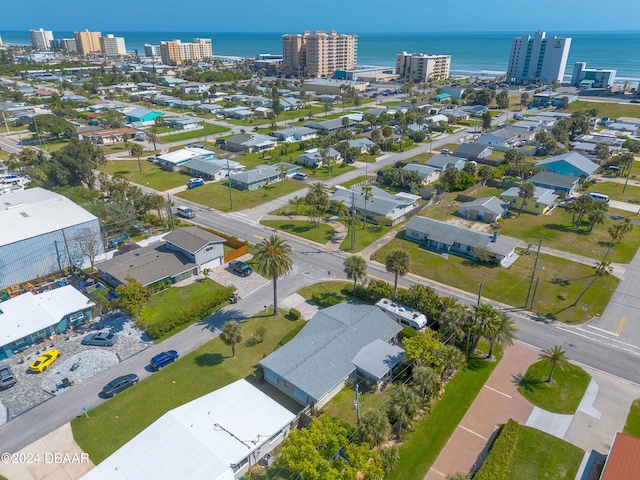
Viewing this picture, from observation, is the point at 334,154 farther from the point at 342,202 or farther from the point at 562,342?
the point at 562,342

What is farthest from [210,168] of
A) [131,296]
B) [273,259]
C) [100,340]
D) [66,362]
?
[66,362]

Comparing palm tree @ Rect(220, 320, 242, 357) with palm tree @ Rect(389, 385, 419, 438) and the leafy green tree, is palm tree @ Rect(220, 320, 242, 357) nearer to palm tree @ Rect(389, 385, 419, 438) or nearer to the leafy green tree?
the leafy green tree

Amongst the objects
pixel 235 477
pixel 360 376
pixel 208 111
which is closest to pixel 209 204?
pixel 360 376

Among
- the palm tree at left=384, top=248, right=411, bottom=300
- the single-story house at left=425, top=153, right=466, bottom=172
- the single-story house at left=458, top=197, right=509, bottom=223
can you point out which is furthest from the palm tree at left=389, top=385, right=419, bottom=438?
the single-story house at left=425, top=153, right=466, bottom=172

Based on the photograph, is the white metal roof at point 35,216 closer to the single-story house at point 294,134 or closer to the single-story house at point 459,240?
the single-story house at point 459,240

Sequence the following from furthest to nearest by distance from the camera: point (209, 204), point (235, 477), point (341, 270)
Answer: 1. point (209, 204)
2. point (341, 270)
3. point (235, 477)

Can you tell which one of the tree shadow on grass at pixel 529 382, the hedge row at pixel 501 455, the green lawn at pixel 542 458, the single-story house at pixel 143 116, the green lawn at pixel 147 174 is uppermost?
the single-story house at pixel 143 116

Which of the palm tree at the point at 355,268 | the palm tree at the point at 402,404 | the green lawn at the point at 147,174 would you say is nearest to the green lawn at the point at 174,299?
the palm tree at the point at 355,268

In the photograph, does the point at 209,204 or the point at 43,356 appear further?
the point at 209,204
